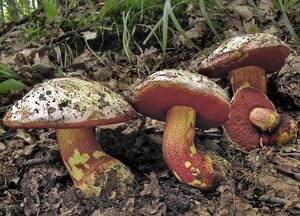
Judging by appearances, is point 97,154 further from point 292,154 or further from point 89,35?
point 89,35

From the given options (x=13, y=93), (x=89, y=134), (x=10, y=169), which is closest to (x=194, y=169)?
(x=89, y=134)

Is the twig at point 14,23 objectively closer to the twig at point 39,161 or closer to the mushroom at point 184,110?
the twig at point 39,161

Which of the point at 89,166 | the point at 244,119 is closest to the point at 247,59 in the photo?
the point at 244,119

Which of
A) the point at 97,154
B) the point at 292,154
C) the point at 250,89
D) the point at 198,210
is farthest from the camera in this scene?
the point at 250,89

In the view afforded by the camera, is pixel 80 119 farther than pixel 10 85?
No

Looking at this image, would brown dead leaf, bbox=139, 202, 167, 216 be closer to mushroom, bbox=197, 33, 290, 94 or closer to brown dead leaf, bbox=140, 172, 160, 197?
brown dead leaf, bbox=140, 172, 160, 197

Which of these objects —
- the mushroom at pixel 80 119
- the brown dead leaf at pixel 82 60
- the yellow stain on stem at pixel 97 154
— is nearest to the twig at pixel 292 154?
the mushroom at pixel 80 119

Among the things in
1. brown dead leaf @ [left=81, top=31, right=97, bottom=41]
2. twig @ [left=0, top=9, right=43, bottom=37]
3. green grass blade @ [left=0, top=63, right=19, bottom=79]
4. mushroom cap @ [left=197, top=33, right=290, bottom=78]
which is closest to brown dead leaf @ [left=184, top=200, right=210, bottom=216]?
mushroom cap @ [left=197, top=33, right=290, bottom=78]
